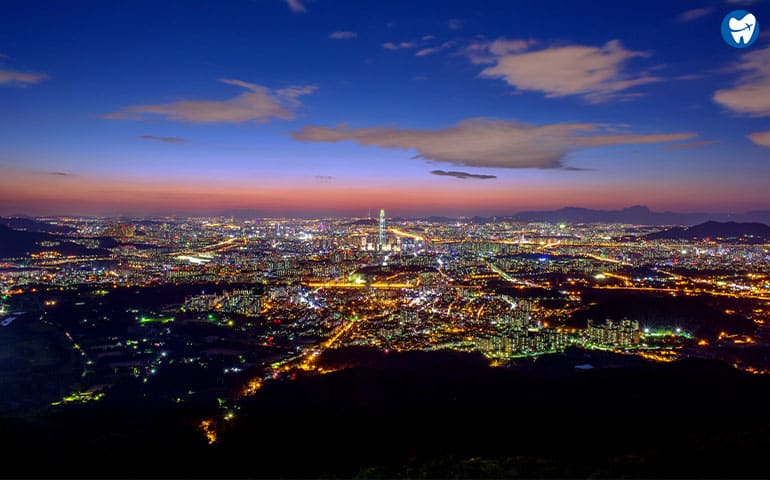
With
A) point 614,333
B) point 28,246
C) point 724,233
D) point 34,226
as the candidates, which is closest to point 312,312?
point 614,333

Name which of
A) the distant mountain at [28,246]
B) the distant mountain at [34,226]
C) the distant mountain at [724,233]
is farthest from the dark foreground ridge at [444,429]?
the distant mountain at [34,226]

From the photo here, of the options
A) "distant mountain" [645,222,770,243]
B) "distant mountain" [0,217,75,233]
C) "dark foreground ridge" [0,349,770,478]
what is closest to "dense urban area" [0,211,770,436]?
"dark foreground ridge" [0,349,770,478]

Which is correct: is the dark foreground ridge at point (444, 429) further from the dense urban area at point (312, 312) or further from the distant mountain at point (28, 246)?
the distant mountain at point (28, 246)

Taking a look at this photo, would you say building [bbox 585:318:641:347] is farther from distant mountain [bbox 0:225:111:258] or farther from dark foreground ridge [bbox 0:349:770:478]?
distant mountain [bbox 0:225:111:258]

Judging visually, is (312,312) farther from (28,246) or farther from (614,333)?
(28,246)

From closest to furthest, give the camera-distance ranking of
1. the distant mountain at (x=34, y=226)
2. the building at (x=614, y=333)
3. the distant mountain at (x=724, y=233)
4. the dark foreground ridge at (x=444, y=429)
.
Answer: the dark foreground ridge at (x=444, y=429)
the building at (x=614, y=333)
the distant mountain at (x=724, y=233)
the distant mountain at (x=34, y=226)

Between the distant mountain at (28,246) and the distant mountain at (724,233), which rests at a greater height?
the distant mountain at (724,233)
